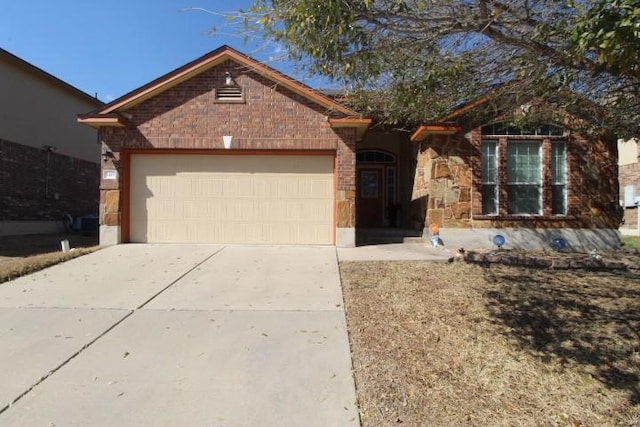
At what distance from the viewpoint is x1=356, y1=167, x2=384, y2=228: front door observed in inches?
610

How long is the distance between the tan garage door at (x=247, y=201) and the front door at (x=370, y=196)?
161 inches

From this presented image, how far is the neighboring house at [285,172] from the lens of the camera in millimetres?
11297

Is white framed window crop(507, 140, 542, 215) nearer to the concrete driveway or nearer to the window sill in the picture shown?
the window sill

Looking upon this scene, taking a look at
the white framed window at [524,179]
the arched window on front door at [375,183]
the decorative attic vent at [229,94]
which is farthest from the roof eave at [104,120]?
the white framed window at [524,179]

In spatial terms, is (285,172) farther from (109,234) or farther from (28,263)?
(28,263)

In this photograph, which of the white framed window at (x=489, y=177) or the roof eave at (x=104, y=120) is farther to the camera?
the white framed window at (x=489, y=177)

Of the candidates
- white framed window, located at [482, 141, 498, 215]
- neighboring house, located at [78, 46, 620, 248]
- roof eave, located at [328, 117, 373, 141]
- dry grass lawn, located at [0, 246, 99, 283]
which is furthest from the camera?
white framed window, located at [482, 141, 498, 215]

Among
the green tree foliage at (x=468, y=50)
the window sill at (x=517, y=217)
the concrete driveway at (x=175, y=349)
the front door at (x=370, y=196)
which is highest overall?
the green tree foliage at (x=468, y=50)

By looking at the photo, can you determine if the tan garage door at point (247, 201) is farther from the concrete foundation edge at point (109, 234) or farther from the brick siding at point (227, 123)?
the concrete foundation edge at point (109, 234)

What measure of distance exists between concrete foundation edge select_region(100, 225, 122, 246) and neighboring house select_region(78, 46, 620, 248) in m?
0.02

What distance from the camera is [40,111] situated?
16.6 meters

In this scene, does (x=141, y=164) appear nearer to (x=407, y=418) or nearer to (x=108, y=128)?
(x=108, y=128)

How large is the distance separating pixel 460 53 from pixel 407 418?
4234 millimetres

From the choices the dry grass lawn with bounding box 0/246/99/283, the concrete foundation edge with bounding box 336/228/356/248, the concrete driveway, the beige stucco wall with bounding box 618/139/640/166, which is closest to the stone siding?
the concrete foundation edge with bounding box 336/228/356/248
